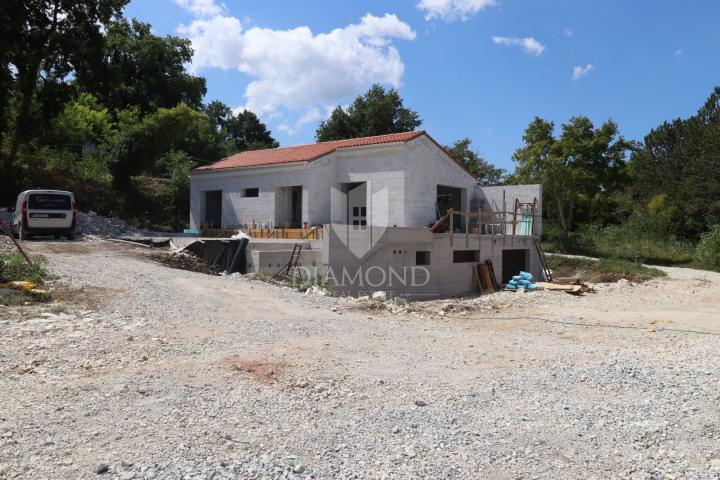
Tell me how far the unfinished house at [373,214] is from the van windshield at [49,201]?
21.5 feet

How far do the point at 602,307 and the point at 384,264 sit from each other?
7.08 meters

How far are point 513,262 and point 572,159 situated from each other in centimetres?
1379

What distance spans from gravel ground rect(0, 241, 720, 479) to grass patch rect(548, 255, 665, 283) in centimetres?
1479

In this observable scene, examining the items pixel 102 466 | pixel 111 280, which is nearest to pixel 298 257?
pixel 111 280

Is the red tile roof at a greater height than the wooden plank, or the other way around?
the red tile roof

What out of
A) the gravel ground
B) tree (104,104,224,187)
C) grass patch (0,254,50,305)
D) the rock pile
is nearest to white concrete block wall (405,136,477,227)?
the rock pile

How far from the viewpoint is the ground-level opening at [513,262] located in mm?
24391

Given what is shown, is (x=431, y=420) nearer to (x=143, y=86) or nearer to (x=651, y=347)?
(x=651, y=347)

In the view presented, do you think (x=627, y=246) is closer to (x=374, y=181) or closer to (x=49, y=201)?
(x=374, y=181)

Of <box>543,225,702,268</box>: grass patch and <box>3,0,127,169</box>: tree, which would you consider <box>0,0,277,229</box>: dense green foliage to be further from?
<box>543,225,702,268</box>: grass patch

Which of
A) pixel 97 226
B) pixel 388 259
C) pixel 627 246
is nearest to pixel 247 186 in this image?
pixel 97 226

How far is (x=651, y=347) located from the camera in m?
10.3

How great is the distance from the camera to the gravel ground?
15.2 feet

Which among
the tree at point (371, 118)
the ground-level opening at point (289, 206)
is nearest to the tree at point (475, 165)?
the tree at point (371, 118)
